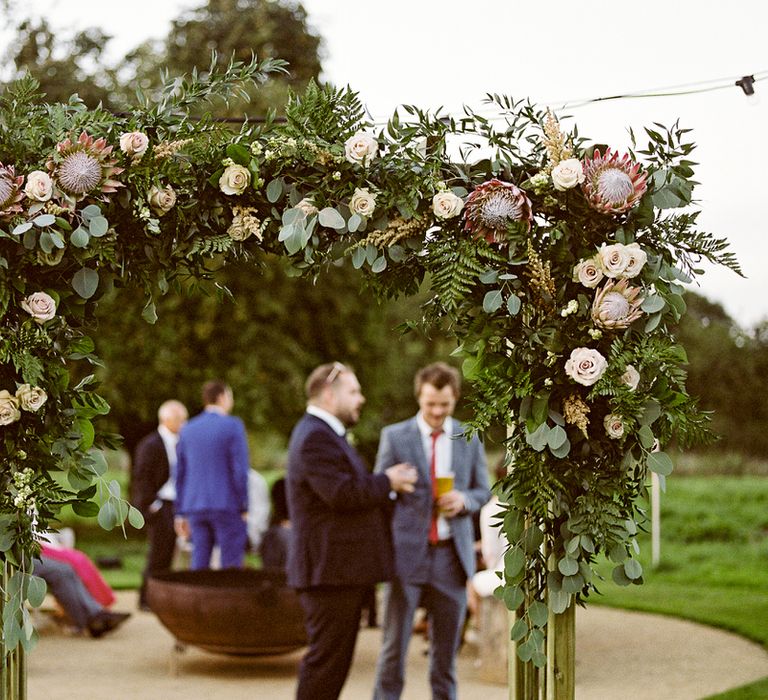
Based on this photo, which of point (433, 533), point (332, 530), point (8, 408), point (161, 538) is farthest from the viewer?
point (161, 538)

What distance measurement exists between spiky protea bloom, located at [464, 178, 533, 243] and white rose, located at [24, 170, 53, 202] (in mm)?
1327

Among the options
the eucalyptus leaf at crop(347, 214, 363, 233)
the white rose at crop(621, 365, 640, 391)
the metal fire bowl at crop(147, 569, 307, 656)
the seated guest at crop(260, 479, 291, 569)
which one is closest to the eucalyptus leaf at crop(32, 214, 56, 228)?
the eucalyptus leaf at crop(347, 214, 363, 233)

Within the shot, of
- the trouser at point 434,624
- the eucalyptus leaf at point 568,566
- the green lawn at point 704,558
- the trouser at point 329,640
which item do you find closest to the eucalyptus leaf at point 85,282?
the eucalyptus leaf at point 568,566

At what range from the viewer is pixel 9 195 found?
3445 millimetres

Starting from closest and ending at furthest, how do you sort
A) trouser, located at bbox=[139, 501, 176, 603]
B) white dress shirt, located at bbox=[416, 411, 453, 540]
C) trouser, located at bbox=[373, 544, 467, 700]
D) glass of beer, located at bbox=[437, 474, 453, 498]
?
trouser, located at bbox=[373, 544, 467, 700], glass of beer, located at bbox=[437, 474, 453, 498], white dress shirt, located at bbox=[416, 411, 453, 540], trouser, located at bbox=[139, 501, 176, 603]

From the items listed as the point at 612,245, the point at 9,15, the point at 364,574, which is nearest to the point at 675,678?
the point at 364,574

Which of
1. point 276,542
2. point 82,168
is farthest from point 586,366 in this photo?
point 276,542

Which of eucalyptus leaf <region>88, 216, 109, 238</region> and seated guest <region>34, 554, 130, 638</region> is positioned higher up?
eucalyptus leaf <region>88, 216, 109, 238</region>

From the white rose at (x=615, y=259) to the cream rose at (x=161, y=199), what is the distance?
1.40 meters

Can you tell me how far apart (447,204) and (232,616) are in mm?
4124

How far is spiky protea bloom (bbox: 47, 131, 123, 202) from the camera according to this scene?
3.47 m

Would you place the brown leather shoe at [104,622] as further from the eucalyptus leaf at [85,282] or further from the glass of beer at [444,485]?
the eucalyptus leaf at [85,282]

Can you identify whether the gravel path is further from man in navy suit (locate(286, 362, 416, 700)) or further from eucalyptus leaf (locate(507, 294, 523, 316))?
eucalyptus leaf (locate(507, 294, 523, 316))

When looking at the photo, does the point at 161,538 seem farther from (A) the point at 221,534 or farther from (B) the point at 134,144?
(B) the point at 134,144
